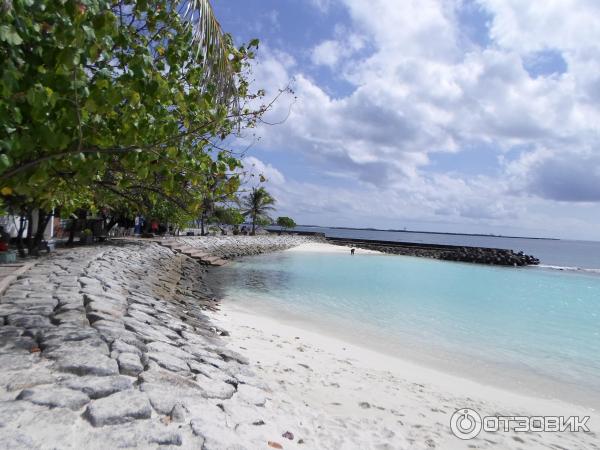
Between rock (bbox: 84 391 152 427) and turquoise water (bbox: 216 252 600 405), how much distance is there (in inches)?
287

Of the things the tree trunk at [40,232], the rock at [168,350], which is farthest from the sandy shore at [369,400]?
the tree trunk at [40,232]

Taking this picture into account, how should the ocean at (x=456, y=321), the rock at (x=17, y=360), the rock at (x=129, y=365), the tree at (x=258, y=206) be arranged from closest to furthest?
the rock at (x=17, y=360) < the rock at (x=129, y=365) < the ocean at (x=456, y=321) < the tree at (x=258, y=206)

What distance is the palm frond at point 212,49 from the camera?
3.96 metres

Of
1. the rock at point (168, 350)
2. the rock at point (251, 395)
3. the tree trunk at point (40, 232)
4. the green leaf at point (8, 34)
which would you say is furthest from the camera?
the tree trunk at point (40, 232)

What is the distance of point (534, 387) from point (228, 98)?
796 centimetres

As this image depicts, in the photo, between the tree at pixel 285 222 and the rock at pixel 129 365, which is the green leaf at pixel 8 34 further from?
the tree at pixel 285 222

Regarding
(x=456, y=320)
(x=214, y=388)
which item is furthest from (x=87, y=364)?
(x=456, y=320)

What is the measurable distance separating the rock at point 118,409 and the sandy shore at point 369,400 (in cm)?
125

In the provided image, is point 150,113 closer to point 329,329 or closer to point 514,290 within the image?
point 329,329

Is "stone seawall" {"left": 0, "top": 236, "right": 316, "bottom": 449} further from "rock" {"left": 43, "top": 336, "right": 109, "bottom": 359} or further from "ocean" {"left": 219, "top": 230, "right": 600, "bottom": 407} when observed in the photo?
"ocean" {"left": 219, "top": 230, "right": 600, "bottom": 407}

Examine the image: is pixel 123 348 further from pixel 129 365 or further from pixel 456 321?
pixel 456 321

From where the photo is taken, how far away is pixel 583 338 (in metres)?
13.4

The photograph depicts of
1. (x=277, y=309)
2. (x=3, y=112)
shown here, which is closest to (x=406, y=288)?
(x=277, y=309)

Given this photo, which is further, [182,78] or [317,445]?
[182,78]
